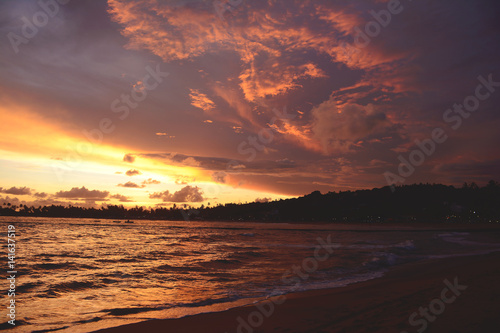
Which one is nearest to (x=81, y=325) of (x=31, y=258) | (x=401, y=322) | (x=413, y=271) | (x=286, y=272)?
(x=401, y=322)

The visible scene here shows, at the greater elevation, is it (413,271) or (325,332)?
(325,332)

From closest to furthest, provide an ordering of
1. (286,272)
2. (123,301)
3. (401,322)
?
(401,322)
(123,301)
(286,272)

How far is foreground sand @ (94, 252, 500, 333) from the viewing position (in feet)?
25.9

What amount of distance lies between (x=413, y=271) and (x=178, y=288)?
14.9 meters

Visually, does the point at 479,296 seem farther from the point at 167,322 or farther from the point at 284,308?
the point at 167,322

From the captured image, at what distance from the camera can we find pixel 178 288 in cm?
1452

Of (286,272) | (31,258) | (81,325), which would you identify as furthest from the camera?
(31,258)

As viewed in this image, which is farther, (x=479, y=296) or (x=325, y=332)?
(x=479, y=296)

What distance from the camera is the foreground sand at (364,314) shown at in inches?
311

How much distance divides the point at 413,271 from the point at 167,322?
54.3 ft

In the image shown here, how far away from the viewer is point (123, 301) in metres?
12.0

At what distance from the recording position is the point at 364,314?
900 centimetres

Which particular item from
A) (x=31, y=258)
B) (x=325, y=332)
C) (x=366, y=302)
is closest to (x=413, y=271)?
(x=366, y=302)

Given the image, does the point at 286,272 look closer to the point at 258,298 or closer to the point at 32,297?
the point at 258,298
